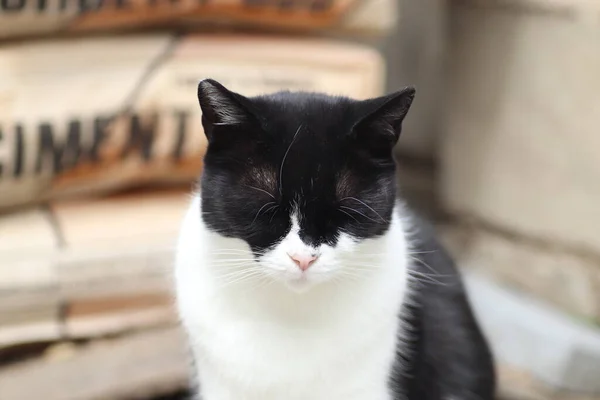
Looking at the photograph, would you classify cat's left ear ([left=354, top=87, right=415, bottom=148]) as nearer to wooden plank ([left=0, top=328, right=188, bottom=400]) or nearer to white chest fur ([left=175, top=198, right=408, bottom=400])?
white chest fur ([left=175, top=198, right=408, bottom=400])

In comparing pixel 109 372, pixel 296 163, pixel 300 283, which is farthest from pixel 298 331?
pixel 109 372

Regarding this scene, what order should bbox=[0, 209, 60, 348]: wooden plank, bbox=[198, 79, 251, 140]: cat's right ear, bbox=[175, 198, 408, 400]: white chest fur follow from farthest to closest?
bbox=[0, 209, 60, 348]: wooden plank → bbox=[175, 198, 408, 400]: white chest fur → bbox=[198, 79, 251, 140]: cat's right ear

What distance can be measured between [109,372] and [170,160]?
0.37 meters

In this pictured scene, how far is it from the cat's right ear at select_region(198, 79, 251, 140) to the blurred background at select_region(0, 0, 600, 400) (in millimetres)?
485

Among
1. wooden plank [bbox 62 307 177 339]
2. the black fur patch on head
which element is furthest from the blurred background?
the black fur patch on head

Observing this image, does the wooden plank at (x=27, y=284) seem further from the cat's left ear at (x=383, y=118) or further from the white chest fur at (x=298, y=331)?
the cat's left ear at (x=383, y=118)

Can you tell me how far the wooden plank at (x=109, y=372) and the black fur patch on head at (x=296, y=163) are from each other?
0.45 m

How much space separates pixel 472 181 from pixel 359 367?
954 mm

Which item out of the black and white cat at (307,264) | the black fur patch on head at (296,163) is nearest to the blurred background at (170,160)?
the black and white cat at (307,264)

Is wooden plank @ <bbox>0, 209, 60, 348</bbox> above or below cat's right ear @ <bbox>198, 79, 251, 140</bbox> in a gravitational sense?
below

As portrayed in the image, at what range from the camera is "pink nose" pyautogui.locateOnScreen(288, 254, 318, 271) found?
0.74 metres

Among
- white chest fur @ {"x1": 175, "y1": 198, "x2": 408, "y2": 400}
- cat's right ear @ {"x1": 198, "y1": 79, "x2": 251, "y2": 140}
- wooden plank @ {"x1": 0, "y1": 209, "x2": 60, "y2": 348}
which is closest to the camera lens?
cat's right ear @ {"x1": 198, "y1": 79, "x2": 251, "y2": 140}

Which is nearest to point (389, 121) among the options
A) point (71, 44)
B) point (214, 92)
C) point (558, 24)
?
point (214, 92)

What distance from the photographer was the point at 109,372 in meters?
1.22
